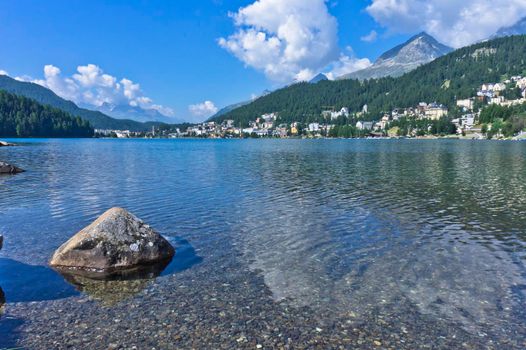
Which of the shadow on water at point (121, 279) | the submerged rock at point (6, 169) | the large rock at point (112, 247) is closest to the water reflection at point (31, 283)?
the shadow on water at point (121, 279)

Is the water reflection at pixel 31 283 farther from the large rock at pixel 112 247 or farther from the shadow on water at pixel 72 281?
the large rock at pixel 112 247

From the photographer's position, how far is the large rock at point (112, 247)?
626 inches

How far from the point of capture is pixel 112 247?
1611cm

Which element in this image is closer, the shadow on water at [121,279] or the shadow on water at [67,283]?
the shadow on water at [67,283]

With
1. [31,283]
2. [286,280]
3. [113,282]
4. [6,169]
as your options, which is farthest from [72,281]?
[6,169]

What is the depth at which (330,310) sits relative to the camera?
483 inches

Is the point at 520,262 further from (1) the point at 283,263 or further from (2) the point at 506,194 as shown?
(2) the point at 506,194

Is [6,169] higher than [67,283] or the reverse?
higher

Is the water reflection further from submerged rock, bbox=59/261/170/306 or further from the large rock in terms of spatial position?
the large rock

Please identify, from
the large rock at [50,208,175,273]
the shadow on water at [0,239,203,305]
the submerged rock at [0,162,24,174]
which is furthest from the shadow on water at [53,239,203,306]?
the submerged rock at [0,162,24,174]

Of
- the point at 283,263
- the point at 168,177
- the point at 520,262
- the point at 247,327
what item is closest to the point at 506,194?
the point at 520,262

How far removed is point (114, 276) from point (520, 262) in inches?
648

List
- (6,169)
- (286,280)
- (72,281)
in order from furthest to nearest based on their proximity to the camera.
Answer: (6,169) < (286,280) < (72,281)

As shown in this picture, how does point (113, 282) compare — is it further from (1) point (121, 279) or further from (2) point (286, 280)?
(2) point (286, 280)
